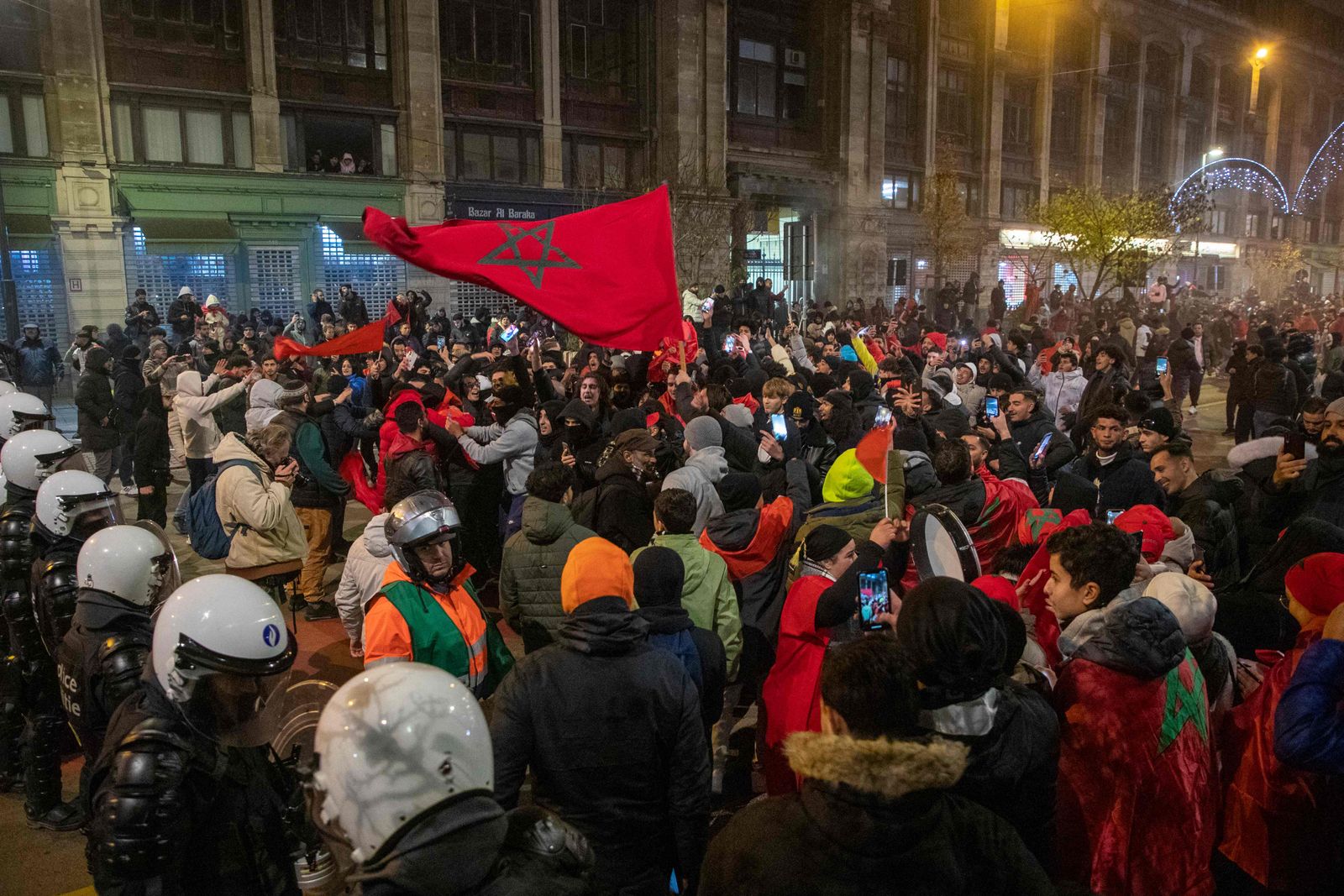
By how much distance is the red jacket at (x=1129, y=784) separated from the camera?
9.41 feet

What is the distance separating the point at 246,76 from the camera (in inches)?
Answer: 925

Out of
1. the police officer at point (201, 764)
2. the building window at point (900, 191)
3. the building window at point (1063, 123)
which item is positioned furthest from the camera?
the building window at point (1063, 123)

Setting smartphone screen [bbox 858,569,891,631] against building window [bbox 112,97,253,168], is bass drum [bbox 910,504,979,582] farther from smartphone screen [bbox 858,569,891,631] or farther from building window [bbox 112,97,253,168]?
building window [bbox 112,97,253,168]

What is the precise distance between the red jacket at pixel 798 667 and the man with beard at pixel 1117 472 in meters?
2.79

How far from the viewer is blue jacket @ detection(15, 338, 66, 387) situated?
16359 mm

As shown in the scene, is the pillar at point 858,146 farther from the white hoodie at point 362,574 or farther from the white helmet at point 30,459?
the white helmet at point 30,459

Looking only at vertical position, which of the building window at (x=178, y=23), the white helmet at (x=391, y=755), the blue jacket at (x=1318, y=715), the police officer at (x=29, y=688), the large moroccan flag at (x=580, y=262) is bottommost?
the police officer at (x=29, y=688)

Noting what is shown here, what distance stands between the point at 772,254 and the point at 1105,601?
108 feet

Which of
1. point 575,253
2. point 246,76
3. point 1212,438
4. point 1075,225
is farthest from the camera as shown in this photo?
point 1075,225

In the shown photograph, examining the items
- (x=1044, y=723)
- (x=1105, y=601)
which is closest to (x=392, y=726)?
(x=1044, y=723)

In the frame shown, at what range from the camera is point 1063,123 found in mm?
43906

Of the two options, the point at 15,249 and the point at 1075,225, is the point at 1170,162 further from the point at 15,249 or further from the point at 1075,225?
the point at 15,249

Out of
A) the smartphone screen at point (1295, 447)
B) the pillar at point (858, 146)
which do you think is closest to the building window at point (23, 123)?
the pillar at point (858, 146)

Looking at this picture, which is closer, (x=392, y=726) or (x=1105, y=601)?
(x=392, y=726)
